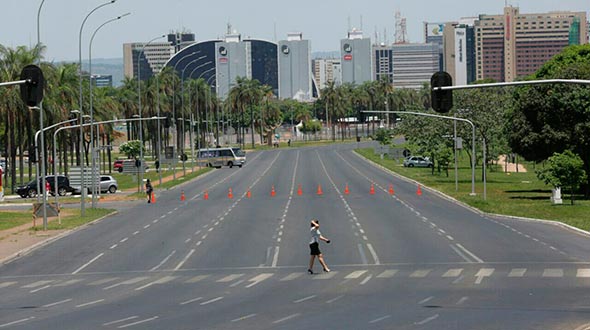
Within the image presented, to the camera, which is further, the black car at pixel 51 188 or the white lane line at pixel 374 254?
the black car at pixel 51 188

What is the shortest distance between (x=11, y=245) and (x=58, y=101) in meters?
61.9

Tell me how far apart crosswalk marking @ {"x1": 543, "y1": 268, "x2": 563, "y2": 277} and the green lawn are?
1500cm

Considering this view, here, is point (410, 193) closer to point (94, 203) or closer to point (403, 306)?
point (94, 203)

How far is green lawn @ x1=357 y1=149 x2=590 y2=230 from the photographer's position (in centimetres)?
5869

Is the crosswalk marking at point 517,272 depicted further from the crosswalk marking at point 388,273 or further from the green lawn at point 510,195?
the green lawn at point 510,195

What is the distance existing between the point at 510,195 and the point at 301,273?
44040 mm

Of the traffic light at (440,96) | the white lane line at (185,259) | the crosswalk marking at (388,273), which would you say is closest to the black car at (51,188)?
the white lane line at (185,259)

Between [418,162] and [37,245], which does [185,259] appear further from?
[418,162]

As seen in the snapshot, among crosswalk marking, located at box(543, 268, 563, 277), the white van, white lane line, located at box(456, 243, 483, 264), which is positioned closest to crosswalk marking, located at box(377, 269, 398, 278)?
white lane line, located at box(456, 243, 483, 264)

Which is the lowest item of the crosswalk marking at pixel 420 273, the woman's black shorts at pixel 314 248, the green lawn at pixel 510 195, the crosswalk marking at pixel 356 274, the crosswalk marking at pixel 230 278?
Answer: the green lawn at pixel 510 195

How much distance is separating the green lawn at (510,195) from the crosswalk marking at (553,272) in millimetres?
15001

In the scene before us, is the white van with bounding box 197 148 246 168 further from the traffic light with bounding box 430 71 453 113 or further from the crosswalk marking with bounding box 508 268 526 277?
the traffic light with bounding box 430 71 453 113

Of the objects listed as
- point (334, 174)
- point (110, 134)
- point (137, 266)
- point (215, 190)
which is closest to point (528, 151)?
point (215, 190)

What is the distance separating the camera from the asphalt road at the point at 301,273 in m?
25.4
